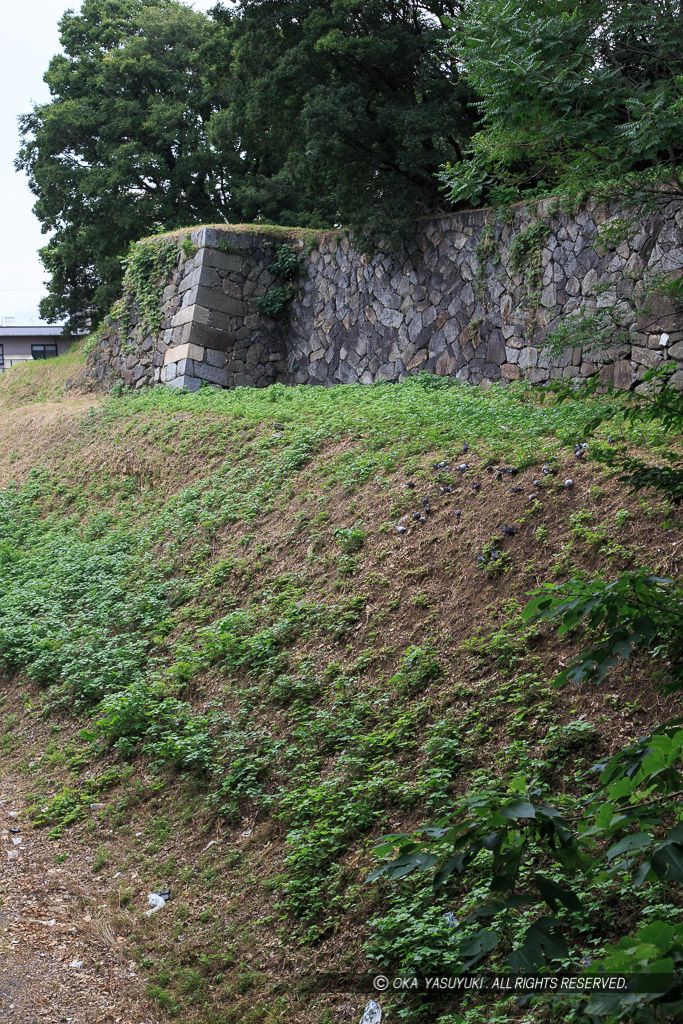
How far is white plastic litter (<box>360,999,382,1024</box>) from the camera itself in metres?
3.22

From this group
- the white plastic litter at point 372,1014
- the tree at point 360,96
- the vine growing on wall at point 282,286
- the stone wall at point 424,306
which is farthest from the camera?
the vine growing on wall at point 282,286

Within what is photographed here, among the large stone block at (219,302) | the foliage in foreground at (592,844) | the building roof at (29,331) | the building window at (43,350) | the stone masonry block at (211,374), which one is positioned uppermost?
the building roof at (29,331)

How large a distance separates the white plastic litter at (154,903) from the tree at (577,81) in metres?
4.59

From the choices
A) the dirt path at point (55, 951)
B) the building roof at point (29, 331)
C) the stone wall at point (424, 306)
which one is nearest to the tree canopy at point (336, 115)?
the stone wall at point (424, 306)

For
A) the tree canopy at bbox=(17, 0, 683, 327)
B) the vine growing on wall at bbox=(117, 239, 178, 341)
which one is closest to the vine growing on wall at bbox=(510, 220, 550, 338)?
the tree canopy at bbox=(17, 0, 683, 327)

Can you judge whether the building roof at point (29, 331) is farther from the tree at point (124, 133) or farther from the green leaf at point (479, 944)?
the green leaf at point (479, 944)

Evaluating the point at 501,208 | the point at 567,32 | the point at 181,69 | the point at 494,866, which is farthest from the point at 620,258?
the point at 181,69

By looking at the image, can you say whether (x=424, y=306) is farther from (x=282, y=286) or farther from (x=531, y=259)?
(x=282, y=286)

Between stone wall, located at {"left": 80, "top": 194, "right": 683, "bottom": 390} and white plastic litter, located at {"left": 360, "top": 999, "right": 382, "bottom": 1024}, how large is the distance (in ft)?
15.8

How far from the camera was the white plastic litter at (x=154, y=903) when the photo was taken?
4.28m

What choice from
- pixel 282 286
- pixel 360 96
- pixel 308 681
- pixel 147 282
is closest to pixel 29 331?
pixel 147 282

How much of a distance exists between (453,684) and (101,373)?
13945 millimetres

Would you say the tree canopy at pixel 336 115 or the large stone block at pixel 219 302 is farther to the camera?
the large stone block at pixel 219 302

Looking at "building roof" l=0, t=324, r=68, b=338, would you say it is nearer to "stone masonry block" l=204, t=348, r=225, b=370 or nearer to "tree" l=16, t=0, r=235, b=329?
"tree" l=16, t=0, r=235, b=329
